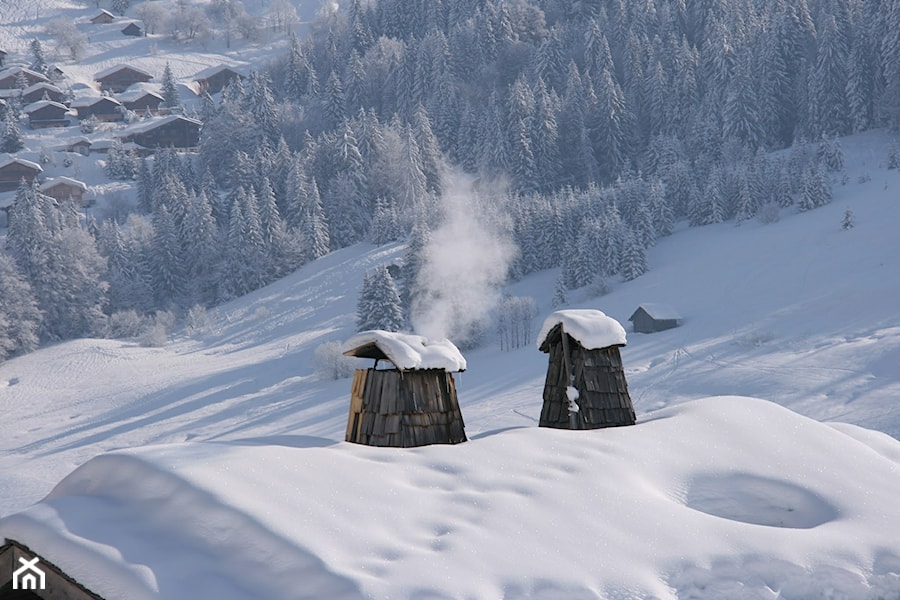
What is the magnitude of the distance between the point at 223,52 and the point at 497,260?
110 meters

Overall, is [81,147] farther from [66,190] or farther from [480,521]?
[480,521]

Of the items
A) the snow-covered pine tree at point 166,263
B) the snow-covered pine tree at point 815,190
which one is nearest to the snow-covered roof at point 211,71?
the snow-covered pine tree at point 166,263

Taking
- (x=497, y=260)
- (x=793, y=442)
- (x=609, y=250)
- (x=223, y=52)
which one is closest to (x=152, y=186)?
(x=497, y=260)

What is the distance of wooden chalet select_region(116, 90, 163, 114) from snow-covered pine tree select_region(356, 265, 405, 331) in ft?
258

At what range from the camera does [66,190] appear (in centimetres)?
9469

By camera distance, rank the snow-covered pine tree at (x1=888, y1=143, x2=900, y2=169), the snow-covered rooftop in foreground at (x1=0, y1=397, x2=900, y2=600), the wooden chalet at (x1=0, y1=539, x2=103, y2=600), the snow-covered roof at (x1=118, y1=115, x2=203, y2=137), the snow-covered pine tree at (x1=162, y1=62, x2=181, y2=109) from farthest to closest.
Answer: the snow-covered pine tree at (x1=162, y1=62, x2=181, y2=109) → the snow-covered roof at (x1=118, y1=115, x2=203, y2=137) → the snow-covered pine tree at (x1=888, y1=143, x2=900, y2=169) → the snow-covered rooftop in foreground at (x1=0, y1=397, x2=900, y2=600) → the wooden chalet at (x1=0, y1=539, x2=103, y2=600)

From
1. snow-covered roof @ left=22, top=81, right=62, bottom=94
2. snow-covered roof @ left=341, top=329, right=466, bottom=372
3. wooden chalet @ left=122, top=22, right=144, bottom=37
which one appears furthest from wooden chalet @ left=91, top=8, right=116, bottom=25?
snow-covered roof @ left=341, top=329, right=466, bottom=372

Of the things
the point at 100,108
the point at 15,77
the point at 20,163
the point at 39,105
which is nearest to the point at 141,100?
the point at 100,108

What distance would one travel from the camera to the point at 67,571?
610 cm

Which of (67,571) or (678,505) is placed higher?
(67,571)

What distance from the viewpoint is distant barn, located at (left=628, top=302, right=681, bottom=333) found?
162 ft

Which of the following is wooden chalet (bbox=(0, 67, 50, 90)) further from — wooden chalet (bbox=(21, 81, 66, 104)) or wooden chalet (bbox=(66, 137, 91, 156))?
wooden chalet (bbox=(66, 137, 91, 156))

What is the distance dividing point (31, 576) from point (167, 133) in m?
112

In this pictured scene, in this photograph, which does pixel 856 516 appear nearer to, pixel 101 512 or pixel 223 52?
pixel 101 512
